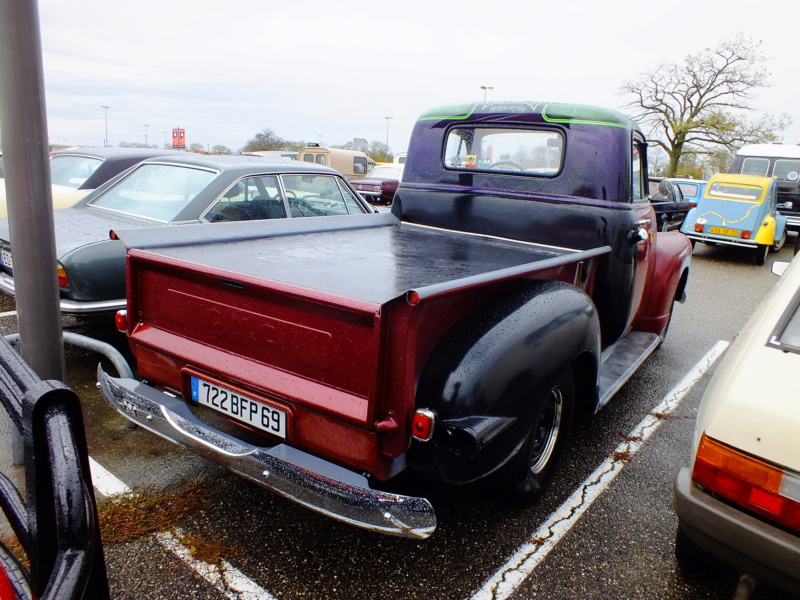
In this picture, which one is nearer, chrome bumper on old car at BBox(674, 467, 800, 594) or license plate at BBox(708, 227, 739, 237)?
chrome bumper on old car at BBox(674, 467, 800, 594)

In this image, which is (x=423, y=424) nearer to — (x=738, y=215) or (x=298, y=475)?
(x=298, y=475)

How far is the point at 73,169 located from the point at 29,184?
19.2 ft

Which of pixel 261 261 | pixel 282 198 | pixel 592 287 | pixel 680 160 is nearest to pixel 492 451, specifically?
pixel 261 261

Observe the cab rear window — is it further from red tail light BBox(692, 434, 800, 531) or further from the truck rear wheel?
red tail light BBox(692, 434, 800, 531)

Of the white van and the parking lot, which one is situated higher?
the white van

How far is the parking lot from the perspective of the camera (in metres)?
2.28

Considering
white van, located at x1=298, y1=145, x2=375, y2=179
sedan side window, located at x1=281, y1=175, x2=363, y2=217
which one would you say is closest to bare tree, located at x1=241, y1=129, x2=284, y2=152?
white van, located at x1=298, y1=145, x2=375, y2=179

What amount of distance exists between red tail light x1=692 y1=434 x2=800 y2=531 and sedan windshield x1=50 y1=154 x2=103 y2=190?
752 cm

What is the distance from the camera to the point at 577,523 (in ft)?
8.98

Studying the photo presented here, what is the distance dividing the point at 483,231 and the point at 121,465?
264 cm

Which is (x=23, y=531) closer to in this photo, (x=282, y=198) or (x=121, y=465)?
(x=121, y=465)

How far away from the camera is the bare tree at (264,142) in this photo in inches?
1922

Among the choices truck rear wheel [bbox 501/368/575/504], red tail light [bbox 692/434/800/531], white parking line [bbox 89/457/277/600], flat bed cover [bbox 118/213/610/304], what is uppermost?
flat bed cover [bbox 118/213/610/304]

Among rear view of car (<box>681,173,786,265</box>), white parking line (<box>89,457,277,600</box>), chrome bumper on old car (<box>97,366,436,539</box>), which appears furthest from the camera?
rear view of car (<box>681,173,786,265</box>)
